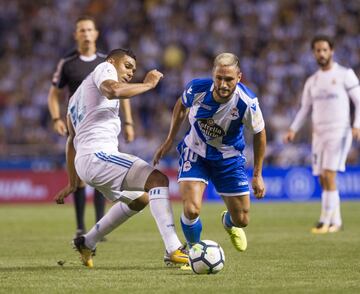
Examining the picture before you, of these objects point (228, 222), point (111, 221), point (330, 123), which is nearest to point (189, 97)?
point (111, 221)

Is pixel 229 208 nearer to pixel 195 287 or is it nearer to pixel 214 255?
pixel 214 255

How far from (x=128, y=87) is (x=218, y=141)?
130 cm

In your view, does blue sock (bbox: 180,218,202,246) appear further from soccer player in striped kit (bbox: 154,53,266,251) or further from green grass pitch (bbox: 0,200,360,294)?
green grass pitch (bbox: 0,200,360,294)

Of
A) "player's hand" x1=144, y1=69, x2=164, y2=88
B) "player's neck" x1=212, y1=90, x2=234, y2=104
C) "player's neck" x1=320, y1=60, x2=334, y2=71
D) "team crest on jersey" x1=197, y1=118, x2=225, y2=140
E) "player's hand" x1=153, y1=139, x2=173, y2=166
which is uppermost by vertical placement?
"player's hand" x1=144, y1=69, x2=164, y2=88

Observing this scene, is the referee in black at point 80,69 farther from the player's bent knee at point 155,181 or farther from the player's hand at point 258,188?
the player's hand at point 258,188

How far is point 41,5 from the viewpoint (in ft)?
87.1

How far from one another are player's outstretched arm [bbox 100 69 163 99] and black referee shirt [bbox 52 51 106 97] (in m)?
3.45

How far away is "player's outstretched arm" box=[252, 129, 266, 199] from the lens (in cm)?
802

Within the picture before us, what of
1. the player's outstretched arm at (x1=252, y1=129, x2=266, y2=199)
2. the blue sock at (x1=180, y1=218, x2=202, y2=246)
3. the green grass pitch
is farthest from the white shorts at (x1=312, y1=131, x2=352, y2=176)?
the blue sock at (x1=180, y1=218, x2=202, y2=246)

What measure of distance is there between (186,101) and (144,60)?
15601 millimetres

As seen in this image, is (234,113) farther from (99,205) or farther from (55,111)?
(55,111)

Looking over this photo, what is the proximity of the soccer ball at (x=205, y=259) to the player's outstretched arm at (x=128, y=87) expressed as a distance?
1.36 m

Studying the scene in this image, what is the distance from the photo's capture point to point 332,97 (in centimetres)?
1279

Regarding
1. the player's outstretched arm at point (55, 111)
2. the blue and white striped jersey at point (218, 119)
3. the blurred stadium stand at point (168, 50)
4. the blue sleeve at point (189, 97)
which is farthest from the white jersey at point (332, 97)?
the blurred stadium stand at point (168, 50)
